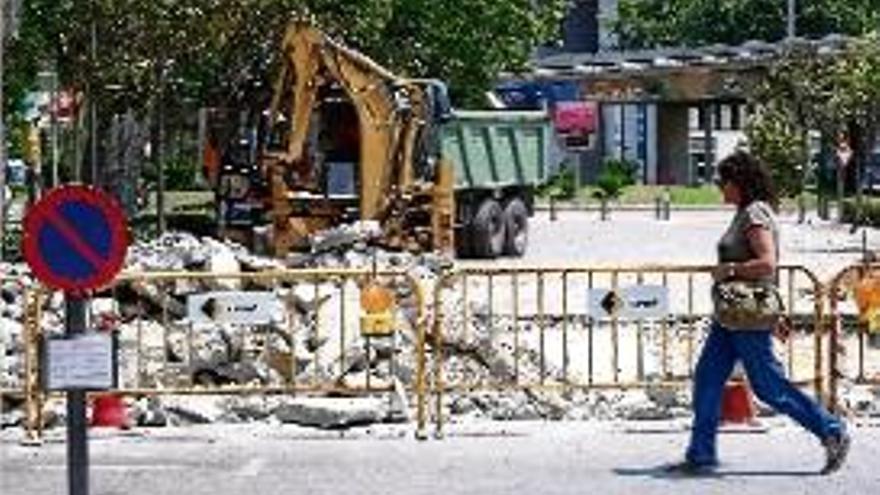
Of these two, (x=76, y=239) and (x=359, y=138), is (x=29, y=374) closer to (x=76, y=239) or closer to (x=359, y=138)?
(x=76, y=239)

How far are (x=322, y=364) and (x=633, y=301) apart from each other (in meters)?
2.54

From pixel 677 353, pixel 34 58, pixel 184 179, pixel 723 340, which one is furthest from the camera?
pixel 184 179

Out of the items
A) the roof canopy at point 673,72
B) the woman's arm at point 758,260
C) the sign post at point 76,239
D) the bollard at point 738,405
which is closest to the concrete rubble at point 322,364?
the bollard at point 738,405

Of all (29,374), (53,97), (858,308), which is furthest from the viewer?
(53,97)

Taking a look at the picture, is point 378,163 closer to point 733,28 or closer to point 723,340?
point 723,340

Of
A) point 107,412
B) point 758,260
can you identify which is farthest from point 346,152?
point 758,260

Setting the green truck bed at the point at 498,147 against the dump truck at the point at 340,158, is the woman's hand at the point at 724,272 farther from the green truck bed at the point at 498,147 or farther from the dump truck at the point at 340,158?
the green truck bed at the point at 498,147

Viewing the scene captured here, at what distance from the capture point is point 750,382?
39.1 feet

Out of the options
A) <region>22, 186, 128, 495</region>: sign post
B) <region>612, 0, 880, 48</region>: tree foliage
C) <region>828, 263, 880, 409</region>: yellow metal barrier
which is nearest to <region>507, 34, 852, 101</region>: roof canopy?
<region>612, 0, 880, 48</region>: tree foliage

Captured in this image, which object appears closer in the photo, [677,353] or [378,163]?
[677,353]

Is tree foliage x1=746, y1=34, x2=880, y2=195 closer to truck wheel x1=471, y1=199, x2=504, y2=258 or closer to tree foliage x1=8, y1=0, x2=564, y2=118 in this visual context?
tree foliage x1=8, y1=0, x2=564, y2=118

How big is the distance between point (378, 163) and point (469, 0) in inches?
624

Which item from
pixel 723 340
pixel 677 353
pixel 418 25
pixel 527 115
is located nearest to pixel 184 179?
pixel 418 25

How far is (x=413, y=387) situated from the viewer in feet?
46.3
